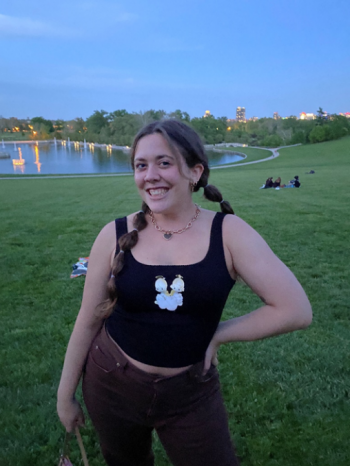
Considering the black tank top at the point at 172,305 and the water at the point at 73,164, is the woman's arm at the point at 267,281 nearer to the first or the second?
the black tank top at the point at 172,305

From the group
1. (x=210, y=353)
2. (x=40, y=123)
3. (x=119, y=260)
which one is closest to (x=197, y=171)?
(x=119, y=260)

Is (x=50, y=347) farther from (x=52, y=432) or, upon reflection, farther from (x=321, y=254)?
(x=321, y=254)

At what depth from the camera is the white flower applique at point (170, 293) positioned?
130cm

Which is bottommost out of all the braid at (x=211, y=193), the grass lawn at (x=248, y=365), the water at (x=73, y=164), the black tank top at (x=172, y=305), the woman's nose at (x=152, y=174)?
the water at (x=73, y=164)

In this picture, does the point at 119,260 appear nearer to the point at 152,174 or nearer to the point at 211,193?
the point at 152,174

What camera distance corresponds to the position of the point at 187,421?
4.51 feet

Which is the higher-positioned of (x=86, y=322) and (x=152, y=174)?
(x=152, y=174)

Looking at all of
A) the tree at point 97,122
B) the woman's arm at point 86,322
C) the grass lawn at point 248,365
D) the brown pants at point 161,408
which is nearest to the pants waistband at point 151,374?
the brown pants at point 161,408

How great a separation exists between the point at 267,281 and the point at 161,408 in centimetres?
63

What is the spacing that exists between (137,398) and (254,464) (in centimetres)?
144

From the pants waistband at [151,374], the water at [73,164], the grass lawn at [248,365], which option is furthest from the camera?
the water at [73,164]

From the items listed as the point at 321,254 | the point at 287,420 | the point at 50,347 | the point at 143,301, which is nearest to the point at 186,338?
the point at 143,301

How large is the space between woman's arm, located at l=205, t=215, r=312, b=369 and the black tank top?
0.18 feet

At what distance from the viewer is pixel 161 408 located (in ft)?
4.56
